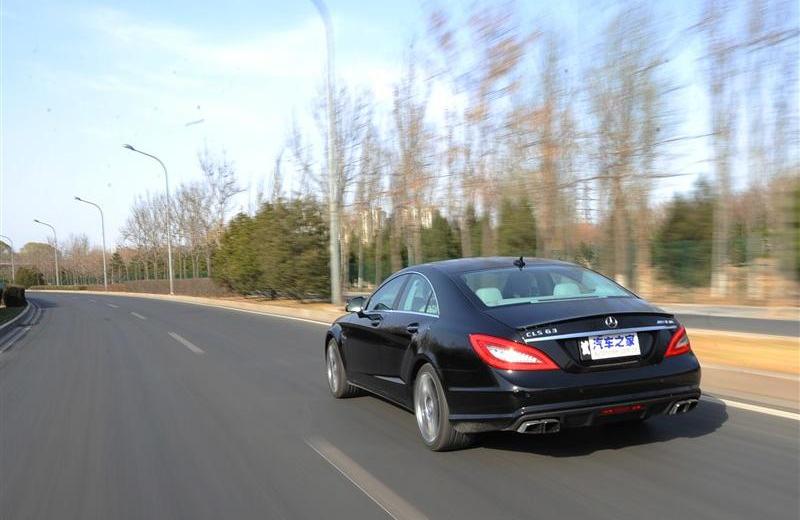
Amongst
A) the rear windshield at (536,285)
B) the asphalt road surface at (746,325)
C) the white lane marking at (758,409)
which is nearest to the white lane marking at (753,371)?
the white lane marking at (758,409)

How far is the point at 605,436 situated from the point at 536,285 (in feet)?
4.27

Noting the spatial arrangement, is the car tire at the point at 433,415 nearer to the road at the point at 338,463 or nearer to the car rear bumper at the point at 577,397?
the road at the point at 338,463

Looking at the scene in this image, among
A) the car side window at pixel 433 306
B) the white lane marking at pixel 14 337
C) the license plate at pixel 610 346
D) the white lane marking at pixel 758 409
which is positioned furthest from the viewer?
the white lane marking at pixel 14 337

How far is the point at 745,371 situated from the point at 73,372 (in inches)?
358

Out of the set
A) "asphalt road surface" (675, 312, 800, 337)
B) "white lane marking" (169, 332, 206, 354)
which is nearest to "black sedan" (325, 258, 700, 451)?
"white lane marking" (169, 332, 206, 354)

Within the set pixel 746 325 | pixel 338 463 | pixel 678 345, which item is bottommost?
pixel 746 325

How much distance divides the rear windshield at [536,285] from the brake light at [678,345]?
557 millimetres

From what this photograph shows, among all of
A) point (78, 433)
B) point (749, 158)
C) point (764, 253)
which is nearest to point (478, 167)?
point (749, 158)

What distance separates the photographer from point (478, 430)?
4.88m

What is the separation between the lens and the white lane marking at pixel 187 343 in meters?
12.9

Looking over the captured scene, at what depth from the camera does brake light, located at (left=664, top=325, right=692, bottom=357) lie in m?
4.97

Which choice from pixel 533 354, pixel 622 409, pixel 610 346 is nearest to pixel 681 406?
pixel 622 409

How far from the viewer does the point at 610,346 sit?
4.75 m

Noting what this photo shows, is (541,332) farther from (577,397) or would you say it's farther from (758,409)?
(758,409)
